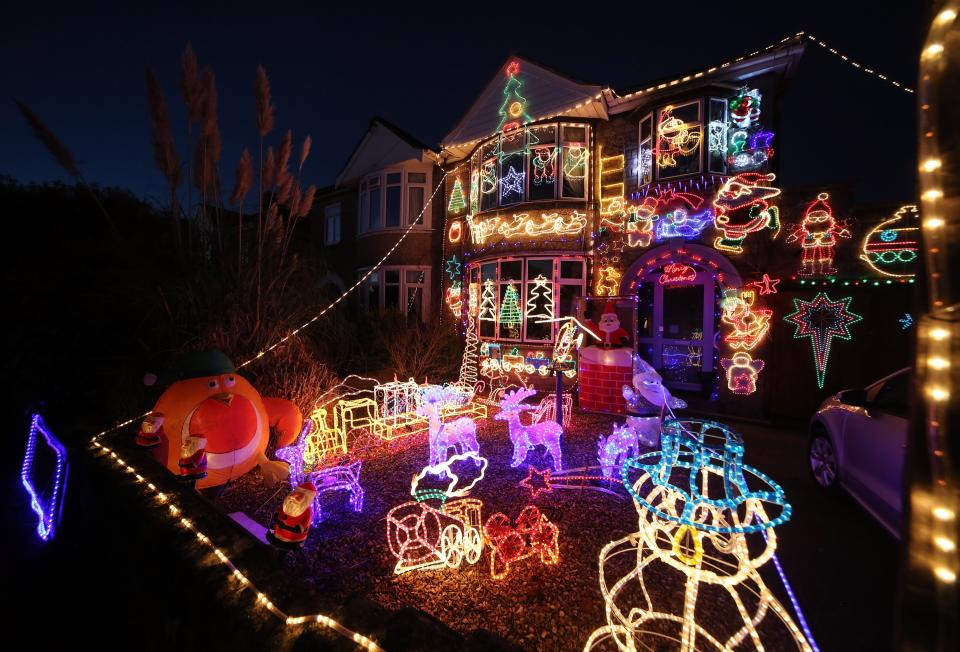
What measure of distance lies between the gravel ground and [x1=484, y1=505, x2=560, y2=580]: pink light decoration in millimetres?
71

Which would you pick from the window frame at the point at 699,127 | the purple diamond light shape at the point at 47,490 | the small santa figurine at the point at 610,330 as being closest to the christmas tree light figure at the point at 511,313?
the small santa figurine at the point at 610,330

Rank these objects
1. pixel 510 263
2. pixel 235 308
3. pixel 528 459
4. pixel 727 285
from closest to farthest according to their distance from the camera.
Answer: pixel 235 308 < pixel 528 459 < pixel 727 285 < pixel 510 263

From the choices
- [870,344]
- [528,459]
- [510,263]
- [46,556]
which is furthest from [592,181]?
[46,556]

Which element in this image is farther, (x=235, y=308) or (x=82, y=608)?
(x=235, y=308)

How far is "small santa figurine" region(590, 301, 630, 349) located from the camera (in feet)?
22.8

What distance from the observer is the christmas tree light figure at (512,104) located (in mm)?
10422

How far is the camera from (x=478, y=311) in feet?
37.6

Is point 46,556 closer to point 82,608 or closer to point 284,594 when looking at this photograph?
point 82,608

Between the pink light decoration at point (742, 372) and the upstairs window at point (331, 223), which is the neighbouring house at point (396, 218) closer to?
the upstairs window at point (331, 223)

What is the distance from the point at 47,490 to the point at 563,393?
830 cm

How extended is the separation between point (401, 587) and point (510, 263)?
8.79m

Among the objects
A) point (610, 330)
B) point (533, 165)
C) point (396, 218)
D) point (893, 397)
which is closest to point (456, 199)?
point (396, 218)

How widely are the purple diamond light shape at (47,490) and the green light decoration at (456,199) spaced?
10206mm

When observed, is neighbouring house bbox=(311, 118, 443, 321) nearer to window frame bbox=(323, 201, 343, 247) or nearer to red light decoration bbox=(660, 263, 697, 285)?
window frame bbox=(323, 201, 343, 247)
